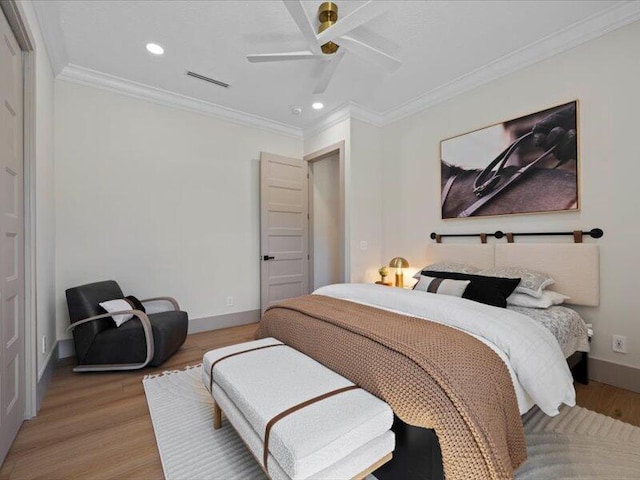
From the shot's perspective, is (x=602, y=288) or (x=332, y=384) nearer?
(x=332, y=384)

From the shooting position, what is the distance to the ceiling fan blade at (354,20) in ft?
5.45


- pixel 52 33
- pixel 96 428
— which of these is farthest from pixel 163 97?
pixel 96 428

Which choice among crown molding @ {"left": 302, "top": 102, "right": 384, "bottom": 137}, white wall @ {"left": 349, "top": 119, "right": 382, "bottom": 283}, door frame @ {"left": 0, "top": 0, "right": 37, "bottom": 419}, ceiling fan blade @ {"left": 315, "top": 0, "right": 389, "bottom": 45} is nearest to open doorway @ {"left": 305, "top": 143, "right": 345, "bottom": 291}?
crown molding @ {"left": 302, "top": 102, "right": 384, "bottom": 137}

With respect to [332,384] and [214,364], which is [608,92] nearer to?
[332,384]

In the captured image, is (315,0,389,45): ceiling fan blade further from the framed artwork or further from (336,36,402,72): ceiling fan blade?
the framed artwork

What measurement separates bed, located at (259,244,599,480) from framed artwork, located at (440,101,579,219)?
17.4 inches

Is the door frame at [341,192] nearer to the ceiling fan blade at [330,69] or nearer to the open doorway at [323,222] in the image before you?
the open doorway at [323,222]

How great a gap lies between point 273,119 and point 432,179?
7.57 ft

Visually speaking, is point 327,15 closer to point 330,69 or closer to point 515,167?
point 330,69

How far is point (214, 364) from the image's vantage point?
5.59 ft

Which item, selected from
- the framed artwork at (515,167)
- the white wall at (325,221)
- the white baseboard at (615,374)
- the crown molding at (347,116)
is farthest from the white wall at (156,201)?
the white baseboard at (615,374)

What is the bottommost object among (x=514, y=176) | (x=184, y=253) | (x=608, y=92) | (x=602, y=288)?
(x=602, y=288)

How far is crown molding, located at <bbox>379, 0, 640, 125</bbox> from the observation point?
2180 mm

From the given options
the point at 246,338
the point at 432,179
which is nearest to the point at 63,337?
the point at 246,338
